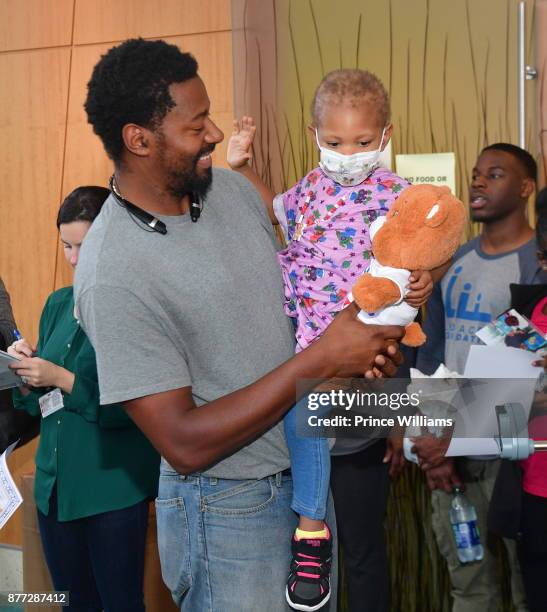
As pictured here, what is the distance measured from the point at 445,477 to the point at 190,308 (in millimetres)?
1632

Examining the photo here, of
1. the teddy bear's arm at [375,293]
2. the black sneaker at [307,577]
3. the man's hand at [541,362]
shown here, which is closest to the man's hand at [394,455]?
the man's hand at [541,362]

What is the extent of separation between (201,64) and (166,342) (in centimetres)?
234

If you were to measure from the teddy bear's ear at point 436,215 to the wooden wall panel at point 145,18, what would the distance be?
2.35m

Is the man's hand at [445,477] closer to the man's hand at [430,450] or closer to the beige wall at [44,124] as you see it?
the man's hand at [430,450]

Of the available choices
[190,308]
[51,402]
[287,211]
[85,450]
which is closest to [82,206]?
[51,402]

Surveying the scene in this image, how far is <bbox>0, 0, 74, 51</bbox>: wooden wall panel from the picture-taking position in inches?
149

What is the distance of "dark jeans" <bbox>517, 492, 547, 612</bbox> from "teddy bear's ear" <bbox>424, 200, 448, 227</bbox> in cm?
115

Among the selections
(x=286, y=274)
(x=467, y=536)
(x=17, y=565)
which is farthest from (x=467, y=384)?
(x=17, y=565)

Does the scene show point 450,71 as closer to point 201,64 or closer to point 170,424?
point 201,64

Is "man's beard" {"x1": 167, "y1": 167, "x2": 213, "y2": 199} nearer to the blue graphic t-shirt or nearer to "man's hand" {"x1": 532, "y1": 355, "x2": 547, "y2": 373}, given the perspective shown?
"man's hand" {"x1": 532, "y1": 355, "x2": 547, "y2": 373}

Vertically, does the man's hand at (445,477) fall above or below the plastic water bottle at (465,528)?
above

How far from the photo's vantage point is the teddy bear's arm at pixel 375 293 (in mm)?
1347

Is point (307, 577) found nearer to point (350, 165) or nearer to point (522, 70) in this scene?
point (350, 165)

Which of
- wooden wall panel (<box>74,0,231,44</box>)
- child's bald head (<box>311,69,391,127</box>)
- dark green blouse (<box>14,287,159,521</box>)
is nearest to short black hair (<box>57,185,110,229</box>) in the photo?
dark green blouse (<box>14,287,159,521</box>)
